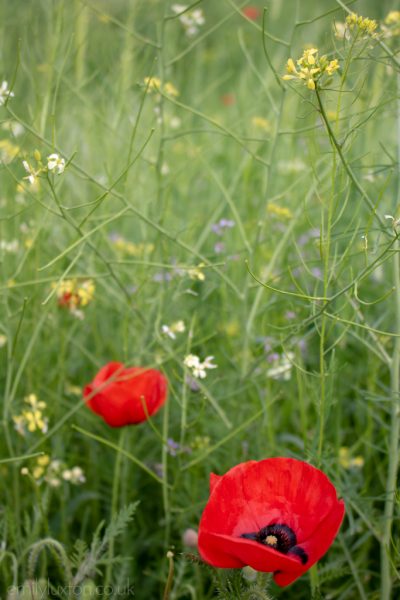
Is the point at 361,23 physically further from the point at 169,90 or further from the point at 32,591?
the point at 32,591

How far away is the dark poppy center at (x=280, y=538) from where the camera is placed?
0.70 metres

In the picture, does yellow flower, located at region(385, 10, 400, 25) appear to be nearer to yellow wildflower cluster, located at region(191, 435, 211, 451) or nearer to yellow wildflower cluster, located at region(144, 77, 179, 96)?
yellow wildflower cluster, located at region(144, 77, 179, 96)

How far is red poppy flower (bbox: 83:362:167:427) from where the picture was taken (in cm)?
95

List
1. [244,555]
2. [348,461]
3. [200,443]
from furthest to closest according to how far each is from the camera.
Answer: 1. [348,461]
2. [200,443]
3. [244,555]

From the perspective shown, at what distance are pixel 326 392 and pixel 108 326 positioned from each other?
602 mm

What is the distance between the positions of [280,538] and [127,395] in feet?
1.00

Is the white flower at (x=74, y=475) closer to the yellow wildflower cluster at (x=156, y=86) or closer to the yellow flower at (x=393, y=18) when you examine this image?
the yellow wildflower cluster at (x=156, y=86)

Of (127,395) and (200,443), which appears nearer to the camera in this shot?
(127,395)

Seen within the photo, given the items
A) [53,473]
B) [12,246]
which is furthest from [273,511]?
[12,246]

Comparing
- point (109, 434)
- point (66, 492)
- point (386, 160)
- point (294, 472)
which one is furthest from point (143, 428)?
point (386, 160)

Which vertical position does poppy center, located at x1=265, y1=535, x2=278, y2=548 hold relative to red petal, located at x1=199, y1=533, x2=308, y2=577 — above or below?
below

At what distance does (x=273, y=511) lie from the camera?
739mm

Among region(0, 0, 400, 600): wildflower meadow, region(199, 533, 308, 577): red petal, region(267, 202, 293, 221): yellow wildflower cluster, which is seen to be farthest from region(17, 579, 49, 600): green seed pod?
region(267, 202, 293, 221): yellow wildflower cluster

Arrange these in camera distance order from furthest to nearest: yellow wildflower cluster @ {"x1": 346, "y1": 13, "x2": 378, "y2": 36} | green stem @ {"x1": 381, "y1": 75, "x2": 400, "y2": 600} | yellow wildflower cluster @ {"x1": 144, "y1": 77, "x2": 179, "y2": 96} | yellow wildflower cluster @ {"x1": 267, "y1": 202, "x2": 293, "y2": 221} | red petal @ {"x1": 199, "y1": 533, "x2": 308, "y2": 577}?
A: yellow wildflower cluster @ {"x1": 267, "y1": 202, "x2": 293, "y2": 221} < yellow wildflower cluster @ {"x1": 144, "y1": 77, "x2": 179, "y2": 96} < green stem @ {"x1": 381, "y1": 75, "x2": 400, "y2": 600} < yellow wildflower cluster @ {"x1": 346, "y1": 13, "x2": 378, "y2": 36} < red petal @ {"x1": 199, "y1": 533, "x2": 308, "y2": 577}
